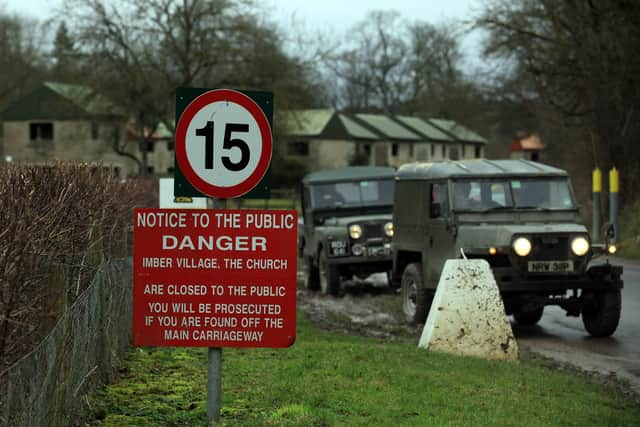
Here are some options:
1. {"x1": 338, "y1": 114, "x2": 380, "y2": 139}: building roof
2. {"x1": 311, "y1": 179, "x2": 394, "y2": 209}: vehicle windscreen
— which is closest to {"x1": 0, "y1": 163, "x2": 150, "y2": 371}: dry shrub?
{"x1": 311, "y1": 179, "x2": 394, "y2": 209}: vehicle windscreen

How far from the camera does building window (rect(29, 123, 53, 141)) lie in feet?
282

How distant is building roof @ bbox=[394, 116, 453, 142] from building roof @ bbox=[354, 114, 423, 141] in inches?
50.0

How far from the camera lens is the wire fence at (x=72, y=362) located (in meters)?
4.98

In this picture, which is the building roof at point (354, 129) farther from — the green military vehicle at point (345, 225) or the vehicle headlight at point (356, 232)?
the vehicle headlight at point (356, 232)

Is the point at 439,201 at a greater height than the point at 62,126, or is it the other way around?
the point at 62,126

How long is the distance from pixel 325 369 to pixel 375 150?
9012 centimetres

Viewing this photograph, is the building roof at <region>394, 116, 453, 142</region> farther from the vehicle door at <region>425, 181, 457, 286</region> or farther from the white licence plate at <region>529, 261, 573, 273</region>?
the white licence plate at <region>529, 261, 573, 273</region>

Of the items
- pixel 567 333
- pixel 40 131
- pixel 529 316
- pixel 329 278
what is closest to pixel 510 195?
pixel 529 316

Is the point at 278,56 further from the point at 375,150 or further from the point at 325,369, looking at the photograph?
the point at 375,150

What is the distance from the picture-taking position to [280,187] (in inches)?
3071

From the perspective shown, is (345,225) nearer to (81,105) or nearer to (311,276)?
(311,276)

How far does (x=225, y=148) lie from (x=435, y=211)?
348 inches

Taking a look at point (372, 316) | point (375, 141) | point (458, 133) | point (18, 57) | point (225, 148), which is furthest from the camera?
point (458, 133)

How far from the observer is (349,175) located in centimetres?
2308
